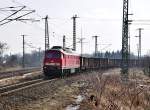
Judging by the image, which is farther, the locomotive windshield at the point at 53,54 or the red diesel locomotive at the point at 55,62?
the locomotive windshield at the point at 53,54

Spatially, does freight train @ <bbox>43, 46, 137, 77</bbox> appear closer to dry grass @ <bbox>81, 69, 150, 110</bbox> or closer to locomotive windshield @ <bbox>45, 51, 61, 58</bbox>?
locomotive windshield @ <bbox>45, 51, 61, 58</bbox>

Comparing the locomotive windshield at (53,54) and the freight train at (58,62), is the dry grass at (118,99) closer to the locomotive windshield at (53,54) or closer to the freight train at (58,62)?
the freight train at (58,62)

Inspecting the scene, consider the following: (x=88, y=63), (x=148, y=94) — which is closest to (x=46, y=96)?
(x=148, y=94)

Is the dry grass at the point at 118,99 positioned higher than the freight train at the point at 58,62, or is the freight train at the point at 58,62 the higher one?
the freight train at the point at 58,62

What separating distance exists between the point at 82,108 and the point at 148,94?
10045 millimetres

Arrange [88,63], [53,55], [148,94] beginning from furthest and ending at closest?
[88,63]
[53,55]
[148,94]

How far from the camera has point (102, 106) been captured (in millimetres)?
20094

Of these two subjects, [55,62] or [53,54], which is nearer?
[55,62]

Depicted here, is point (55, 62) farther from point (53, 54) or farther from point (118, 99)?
point (118, 99)

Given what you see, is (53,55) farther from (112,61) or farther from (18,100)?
(112,61)

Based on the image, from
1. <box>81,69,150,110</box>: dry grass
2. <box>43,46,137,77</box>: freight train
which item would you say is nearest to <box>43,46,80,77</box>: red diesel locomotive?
<box>43,46,137,77</box>: freight train

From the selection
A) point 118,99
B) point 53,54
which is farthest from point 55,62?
point 118,99

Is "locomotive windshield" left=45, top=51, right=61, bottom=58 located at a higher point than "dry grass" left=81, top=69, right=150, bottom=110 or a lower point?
higher

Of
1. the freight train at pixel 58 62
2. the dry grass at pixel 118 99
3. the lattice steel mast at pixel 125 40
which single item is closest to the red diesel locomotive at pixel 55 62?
the freight train at pixel 58 62
